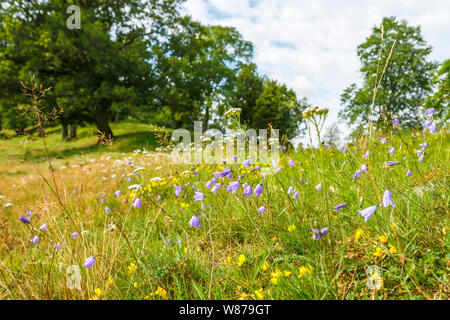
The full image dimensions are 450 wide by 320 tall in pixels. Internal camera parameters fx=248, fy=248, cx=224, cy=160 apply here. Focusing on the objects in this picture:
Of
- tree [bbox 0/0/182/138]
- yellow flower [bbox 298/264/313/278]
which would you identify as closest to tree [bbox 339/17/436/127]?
tree [bbox 0/0/182/138]

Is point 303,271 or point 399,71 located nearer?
point 303,271

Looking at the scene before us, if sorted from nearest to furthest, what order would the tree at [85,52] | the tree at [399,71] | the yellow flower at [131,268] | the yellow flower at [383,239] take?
the yellow flower at [383,239] < the yellow flower at [131,268] < the tree at [85,52] < the tree at [399,71]

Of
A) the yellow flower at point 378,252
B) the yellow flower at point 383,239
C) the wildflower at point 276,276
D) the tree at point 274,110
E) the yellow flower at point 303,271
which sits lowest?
the wildflower at point 276,276

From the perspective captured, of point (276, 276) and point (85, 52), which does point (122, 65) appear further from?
point (276, 276)

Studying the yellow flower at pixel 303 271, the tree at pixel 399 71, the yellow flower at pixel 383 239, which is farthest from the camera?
the tree at pixel 399 71

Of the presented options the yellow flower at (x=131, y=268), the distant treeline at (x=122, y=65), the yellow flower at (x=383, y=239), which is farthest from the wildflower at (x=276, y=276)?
the distant treeline at (x=122, y=65)

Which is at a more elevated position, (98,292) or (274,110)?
(274,110)

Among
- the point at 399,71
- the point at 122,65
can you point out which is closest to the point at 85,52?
the point at 122,65

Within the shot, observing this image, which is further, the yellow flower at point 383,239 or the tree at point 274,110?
the tree at point 274,110

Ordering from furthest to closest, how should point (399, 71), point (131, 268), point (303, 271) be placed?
1. point (399, 71)
2. point (131, 268)
3. point (303, 271)

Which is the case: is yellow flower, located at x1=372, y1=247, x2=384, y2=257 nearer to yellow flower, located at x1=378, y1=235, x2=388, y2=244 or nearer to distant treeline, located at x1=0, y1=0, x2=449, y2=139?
yellow flower, located at x1=378, y1=235, x2=388, y2=244

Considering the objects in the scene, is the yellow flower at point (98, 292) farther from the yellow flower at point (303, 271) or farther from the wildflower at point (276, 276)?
the yellow flower at point (303, 271)

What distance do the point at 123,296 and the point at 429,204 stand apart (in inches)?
93.9

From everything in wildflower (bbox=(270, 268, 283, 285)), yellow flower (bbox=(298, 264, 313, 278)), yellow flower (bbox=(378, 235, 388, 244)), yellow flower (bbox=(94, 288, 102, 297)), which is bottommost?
yellow flower (bbox=(94, 288, 102, 297))
